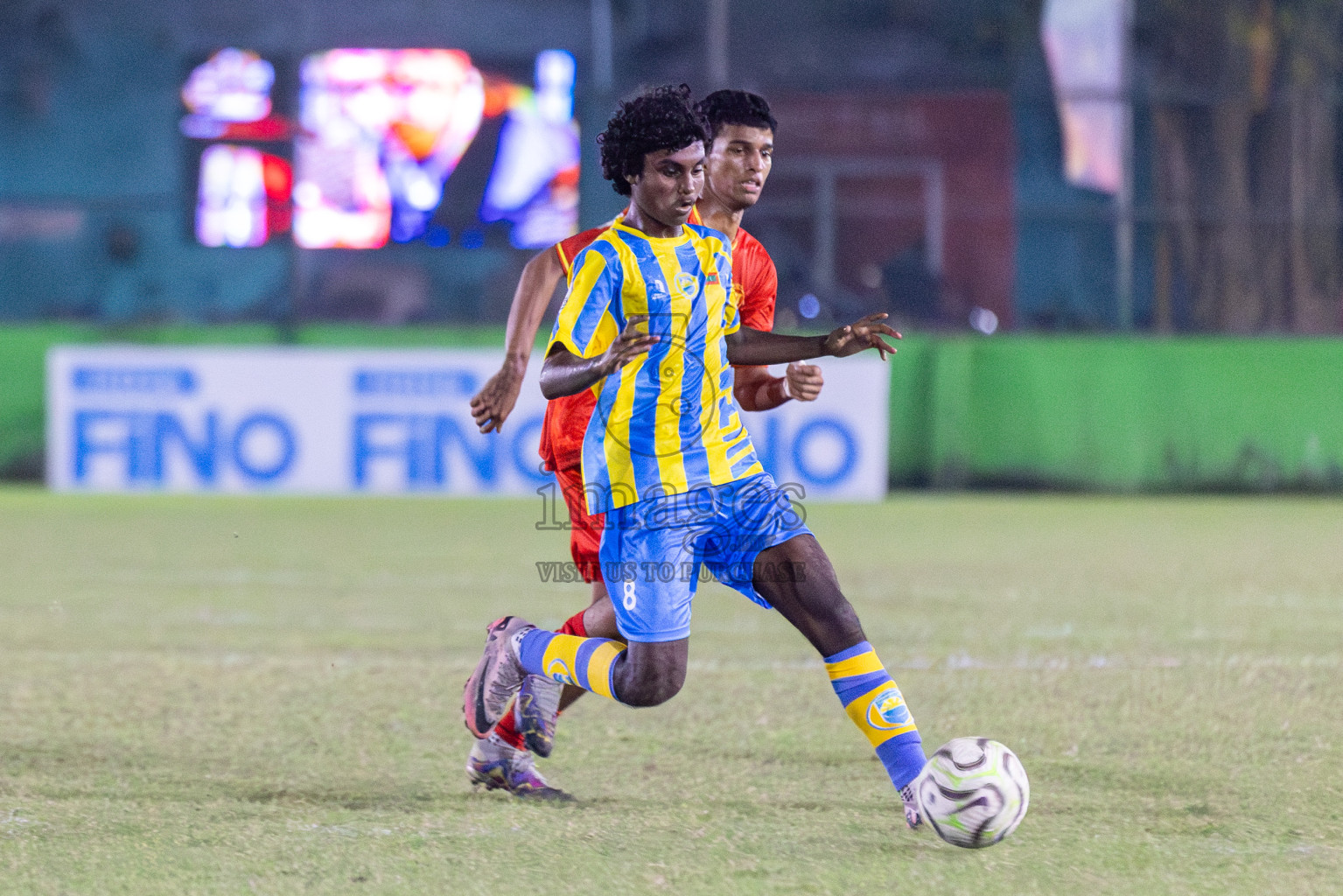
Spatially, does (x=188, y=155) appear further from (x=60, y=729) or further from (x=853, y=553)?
(x=60, y=729)

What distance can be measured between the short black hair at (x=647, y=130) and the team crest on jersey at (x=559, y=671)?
116 centimetres

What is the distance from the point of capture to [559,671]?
4309 mm

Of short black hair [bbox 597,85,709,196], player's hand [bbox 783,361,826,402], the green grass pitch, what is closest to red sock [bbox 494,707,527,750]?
the green grass pitch

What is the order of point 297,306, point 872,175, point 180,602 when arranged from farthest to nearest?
point 872,175, point 297,306, point 180,602

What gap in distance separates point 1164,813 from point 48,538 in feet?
27.3

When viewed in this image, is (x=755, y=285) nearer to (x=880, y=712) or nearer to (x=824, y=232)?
(x=880, y=712)

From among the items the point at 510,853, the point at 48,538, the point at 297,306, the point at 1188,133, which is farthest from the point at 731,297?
the point at 1188,133

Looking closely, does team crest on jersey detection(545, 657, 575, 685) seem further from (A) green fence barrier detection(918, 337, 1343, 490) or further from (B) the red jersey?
(A) green fence barrier detection(918, 337, 1343, 490)

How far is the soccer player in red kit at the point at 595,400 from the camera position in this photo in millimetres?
4352

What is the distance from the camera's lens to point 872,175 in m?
19.0

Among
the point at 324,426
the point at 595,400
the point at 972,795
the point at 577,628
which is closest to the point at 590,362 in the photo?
the point at 595,400

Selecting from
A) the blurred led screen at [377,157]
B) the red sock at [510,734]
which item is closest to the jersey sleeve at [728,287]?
the red sock at [510,734]

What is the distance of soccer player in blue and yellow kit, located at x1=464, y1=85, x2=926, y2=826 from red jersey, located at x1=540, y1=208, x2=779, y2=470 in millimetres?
233

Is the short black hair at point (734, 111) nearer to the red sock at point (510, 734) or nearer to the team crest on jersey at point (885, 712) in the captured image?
the team crest on jersey at point (885, 712)
